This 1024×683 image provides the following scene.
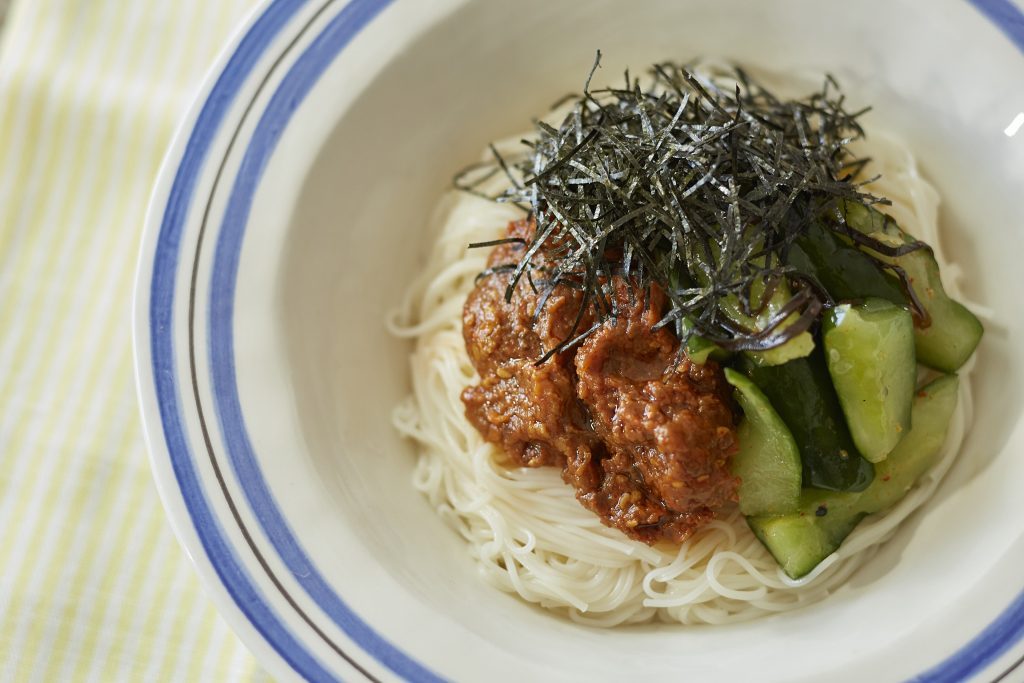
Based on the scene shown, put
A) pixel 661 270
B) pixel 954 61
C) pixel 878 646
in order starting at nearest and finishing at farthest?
pixel 878 646, pixel 661 270, pixel 954 61

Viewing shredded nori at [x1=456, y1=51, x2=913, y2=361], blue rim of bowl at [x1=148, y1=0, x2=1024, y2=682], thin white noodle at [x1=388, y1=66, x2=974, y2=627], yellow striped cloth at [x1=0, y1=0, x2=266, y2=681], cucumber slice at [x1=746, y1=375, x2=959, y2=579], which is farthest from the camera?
yellow striped cloth at [x1=0, y1=0, x2=266, y2=681]

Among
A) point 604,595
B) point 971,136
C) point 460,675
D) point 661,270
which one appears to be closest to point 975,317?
point 971,136

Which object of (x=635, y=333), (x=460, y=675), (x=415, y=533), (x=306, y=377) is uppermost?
(x=635, y=333)

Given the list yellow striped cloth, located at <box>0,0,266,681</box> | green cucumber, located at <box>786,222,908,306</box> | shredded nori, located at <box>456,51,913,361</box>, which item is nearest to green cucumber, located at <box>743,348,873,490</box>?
shredded nori, located at <box>456,51,913,361</box>

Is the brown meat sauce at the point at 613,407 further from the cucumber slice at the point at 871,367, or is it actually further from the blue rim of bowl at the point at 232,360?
the blue rim of bowl at the point at 232,360

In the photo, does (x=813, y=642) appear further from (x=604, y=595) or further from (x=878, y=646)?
(x=604, y=595)

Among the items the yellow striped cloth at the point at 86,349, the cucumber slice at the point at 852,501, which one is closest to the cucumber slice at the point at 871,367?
the cucumber slice at the point at 852,501

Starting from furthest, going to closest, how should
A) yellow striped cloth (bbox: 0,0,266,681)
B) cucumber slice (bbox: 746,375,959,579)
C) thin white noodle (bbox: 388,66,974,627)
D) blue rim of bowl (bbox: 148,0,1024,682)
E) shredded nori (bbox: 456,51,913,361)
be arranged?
yellow striped cloth (bbox: 0,0,266,681)
thin white noodle (bbox: 388,66,974,627)
cucumber slice (bbox: 746,375,959,579)
shredded nori (bbox: 456,51,913,361)
blue rim of bowl (bbox: 148,0,1024,682)

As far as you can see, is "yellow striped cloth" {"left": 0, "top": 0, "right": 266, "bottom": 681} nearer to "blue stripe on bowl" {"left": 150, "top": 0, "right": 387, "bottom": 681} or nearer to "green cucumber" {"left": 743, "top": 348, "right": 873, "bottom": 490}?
"blue stripe on bowl" {"left": 150, "top": 0, "right": 387, "bottom": 681}
